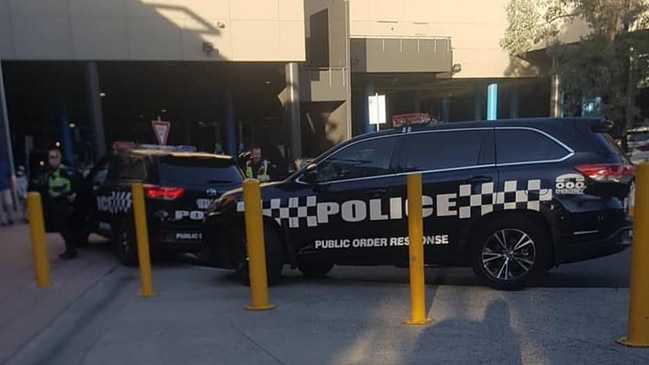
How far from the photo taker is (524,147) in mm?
6102

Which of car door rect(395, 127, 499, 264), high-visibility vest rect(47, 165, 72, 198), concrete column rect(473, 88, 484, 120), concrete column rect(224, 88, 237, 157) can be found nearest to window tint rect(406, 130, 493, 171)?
car door rect(395, 127, 499, 264)

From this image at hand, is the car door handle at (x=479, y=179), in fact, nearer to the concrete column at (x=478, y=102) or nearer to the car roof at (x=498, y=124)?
the car roof at (x=498, y=124)

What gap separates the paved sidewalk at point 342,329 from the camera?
4.27 meters

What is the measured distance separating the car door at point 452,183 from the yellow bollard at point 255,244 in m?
1.62

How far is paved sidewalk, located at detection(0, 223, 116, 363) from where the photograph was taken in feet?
17.7

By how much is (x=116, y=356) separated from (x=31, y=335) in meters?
1.24

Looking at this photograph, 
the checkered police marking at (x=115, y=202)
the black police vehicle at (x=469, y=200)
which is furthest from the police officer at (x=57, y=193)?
the black police vehicle at (x=469, y=200)

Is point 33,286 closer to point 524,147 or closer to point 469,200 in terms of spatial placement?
point 469,200

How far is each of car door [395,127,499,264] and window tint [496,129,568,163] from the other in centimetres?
11

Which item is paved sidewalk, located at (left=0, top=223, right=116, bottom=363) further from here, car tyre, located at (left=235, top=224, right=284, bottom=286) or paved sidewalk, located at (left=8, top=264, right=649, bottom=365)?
car tyre, located at (left=235, top=224, right=284, bottom=286)

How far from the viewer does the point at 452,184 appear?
6109 millimetres

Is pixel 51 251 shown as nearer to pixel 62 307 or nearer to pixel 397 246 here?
pixel 62 307

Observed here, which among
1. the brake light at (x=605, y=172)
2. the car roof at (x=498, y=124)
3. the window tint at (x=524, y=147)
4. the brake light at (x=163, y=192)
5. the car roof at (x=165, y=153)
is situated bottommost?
the brake light at (x=163, y=192)

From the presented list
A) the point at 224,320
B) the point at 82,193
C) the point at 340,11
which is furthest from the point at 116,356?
the point at 340,11
